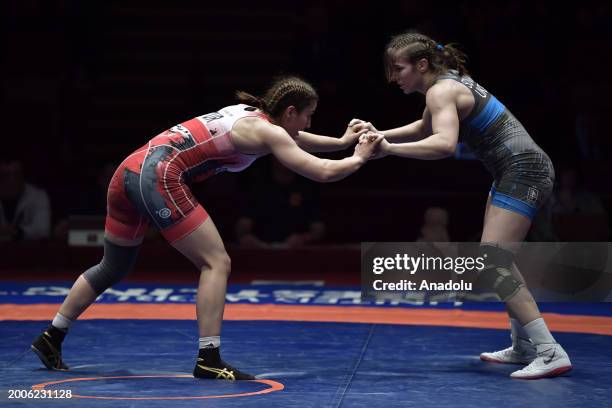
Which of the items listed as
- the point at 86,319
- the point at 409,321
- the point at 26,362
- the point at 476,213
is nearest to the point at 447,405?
the point at 26,362

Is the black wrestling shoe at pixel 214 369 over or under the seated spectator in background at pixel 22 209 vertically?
under

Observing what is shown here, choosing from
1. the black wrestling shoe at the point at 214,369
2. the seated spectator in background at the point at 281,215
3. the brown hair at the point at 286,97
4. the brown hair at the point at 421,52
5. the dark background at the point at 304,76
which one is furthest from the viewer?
the dark background at the point at 304,76

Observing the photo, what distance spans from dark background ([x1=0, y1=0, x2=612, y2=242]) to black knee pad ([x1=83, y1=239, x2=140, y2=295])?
16.0 ft

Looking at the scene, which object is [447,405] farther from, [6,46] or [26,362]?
[6,46]

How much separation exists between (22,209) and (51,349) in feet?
15.7

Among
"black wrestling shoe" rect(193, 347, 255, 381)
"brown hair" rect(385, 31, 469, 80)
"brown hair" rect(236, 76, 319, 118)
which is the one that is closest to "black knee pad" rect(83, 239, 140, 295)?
"black wrestling shoe" rect(193, 347, 255, 381)

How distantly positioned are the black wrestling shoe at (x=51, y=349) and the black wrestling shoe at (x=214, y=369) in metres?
0.67

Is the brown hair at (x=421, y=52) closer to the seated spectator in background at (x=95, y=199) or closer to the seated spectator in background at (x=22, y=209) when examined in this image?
the seated spectator in background at (x=95, y=199)

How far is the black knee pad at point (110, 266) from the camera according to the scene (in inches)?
197

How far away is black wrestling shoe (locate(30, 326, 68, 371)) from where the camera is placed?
495 centimetres

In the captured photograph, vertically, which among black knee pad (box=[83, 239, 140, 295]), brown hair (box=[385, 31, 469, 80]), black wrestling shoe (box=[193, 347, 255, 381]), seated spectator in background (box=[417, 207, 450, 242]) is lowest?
black wrestling shoe (box=[193, 347, 255, 381])

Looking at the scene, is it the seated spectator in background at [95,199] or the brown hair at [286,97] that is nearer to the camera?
the brown hair at [286,97]

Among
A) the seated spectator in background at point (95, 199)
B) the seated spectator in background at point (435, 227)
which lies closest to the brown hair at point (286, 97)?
the seated spectator in background at point (435, 227)

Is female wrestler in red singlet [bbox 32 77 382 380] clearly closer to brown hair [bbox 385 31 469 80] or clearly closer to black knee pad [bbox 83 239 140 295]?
black knee pad [bbox 83 239 140 295]
